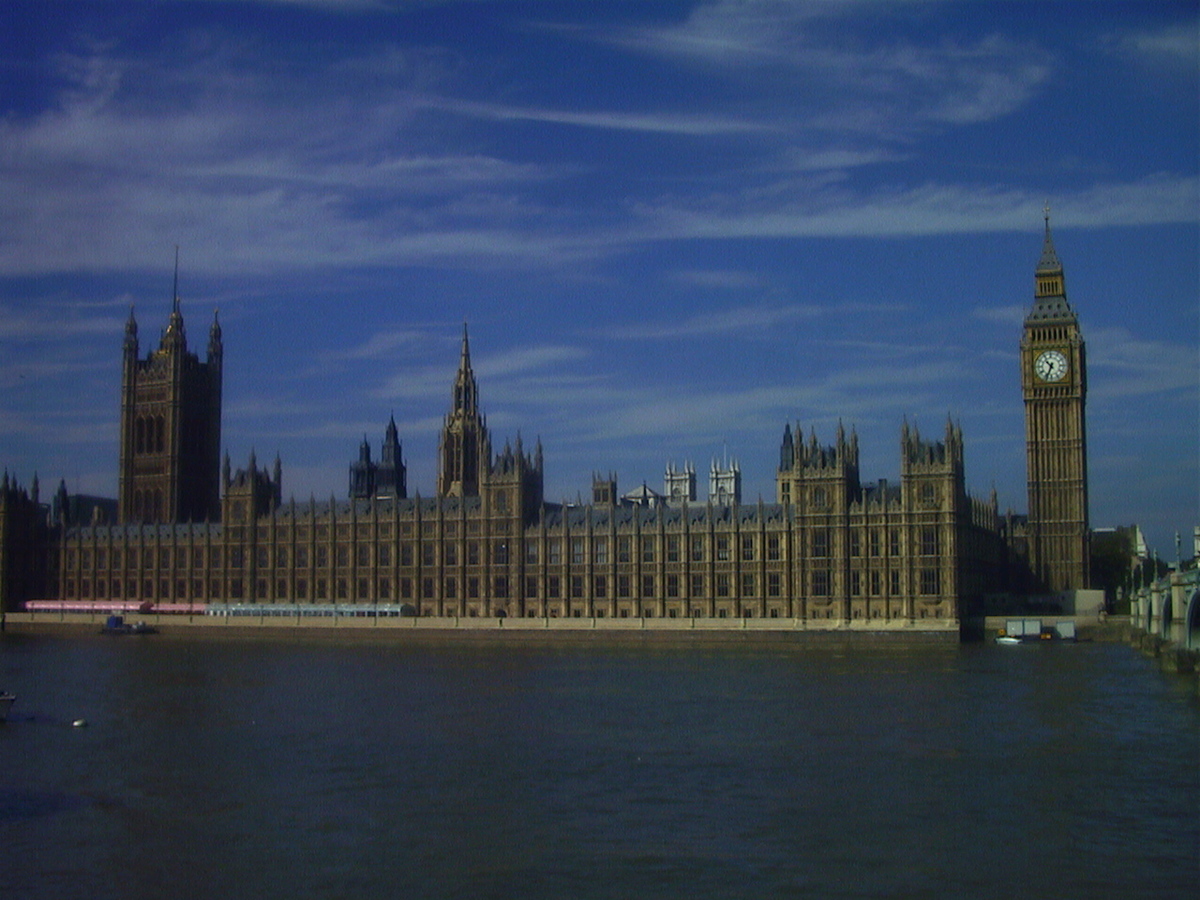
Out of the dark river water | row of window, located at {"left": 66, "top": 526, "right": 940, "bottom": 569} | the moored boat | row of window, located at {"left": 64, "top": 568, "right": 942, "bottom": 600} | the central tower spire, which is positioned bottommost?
the moored boat

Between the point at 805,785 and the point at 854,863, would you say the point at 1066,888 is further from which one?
the point at 805,785

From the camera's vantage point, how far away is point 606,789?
121 ft

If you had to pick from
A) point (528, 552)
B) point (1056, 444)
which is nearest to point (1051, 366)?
point (1056, 444)

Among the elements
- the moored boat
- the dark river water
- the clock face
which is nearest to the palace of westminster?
the clock face

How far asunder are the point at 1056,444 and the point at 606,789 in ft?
305

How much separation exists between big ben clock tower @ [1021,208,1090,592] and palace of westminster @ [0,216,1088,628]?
16 centimetres

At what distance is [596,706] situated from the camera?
2169 inches

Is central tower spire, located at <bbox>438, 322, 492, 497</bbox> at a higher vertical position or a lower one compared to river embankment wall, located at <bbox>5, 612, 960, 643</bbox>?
higher

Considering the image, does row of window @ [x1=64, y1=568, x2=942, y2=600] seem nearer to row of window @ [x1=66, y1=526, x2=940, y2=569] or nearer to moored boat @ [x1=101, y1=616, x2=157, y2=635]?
row of window @ [x1=66, y1=526, x2=940, y2=569]

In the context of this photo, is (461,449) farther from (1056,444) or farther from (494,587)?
(1056,444)

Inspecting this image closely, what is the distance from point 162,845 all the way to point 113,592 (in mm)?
116180

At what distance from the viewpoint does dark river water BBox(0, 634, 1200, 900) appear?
93.2ft

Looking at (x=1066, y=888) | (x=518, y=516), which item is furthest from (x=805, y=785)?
(x=518, y=516)

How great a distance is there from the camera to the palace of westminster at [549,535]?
103 m
